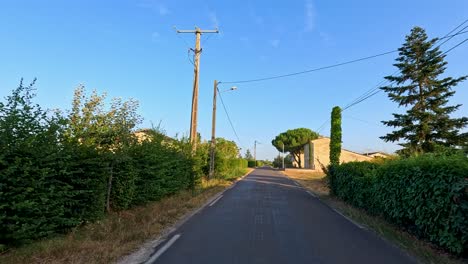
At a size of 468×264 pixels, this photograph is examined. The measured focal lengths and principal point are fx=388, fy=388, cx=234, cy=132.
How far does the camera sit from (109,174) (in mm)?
11008

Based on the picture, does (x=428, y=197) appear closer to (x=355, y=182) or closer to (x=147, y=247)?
(x=147, y=247)

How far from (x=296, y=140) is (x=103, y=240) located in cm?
9789

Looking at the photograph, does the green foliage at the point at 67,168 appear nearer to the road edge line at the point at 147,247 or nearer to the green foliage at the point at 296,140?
the road edge line at the point at 147,247

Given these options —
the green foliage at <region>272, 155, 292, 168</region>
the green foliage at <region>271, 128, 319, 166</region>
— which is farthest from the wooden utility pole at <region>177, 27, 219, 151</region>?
the green foliage at <region>272, 155, 292, 168</region>

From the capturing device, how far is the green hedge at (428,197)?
691cm

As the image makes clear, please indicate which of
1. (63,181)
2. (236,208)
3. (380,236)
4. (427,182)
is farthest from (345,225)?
(63,181)

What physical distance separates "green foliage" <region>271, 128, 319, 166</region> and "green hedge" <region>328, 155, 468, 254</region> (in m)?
89.9

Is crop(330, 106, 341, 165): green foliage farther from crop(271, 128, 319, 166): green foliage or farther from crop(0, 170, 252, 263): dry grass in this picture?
crop(271, 128, 319, 166): green foliage

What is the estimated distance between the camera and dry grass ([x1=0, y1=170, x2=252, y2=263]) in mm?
6444

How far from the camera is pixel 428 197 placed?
8148mm

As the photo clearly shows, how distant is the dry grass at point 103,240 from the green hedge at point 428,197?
598 cm

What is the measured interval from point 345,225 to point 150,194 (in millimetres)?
7163

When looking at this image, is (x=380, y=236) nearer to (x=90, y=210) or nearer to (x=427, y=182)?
(x=427, y=182)

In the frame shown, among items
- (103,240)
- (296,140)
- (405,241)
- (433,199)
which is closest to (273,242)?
(405,241)
